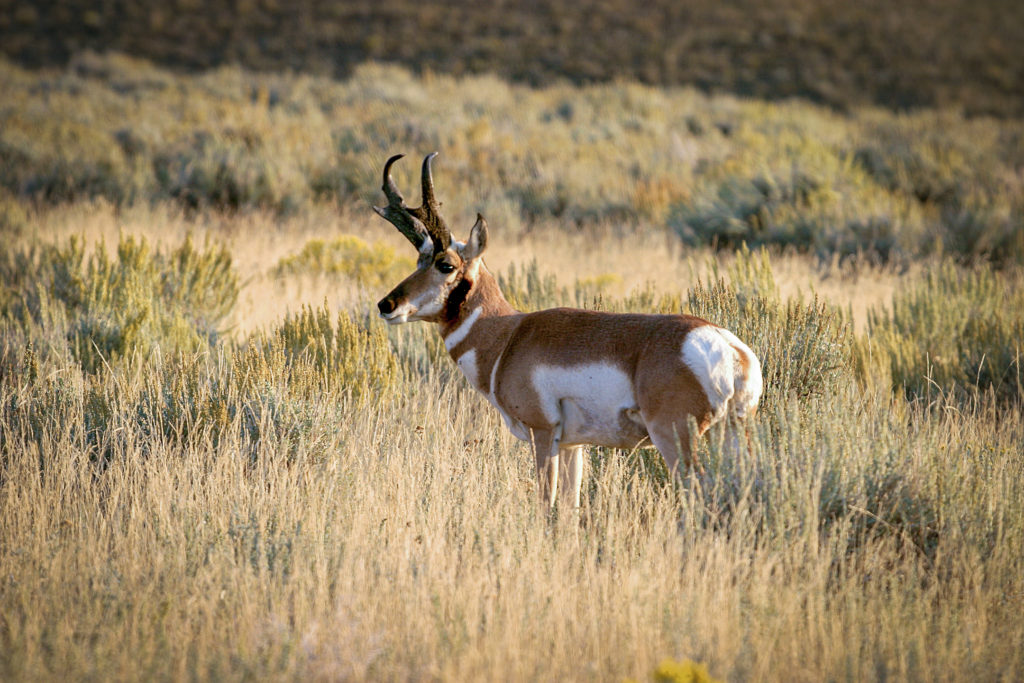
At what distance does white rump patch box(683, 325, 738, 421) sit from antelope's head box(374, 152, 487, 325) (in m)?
1.28

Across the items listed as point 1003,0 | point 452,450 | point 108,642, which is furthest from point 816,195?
point 1003,0

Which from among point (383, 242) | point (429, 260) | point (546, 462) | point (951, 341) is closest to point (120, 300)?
point (383, 242)

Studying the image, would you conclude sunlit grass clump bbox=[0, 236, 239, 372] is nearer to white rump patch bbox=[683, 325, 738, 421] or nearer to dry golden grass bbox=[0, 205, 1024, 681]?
dry golden grass bbox=[0, 205, 1024, 681]

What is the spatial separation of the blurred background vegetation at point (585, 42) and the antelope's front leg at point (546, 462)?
34.6 m

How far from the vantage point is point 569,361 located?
4.25 metres

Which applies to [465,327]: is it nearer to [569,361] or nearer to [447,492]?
[569,361]

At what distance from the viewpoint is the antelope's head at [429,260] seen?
185 inches

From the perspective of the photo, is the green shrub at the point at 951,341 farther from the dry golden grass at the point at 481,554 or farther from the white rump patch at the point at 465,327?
the white rump patch at the point at 465,327

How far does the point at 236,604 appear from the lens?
3758 mm

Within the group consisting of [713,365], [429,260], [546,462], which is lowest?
[546,462]

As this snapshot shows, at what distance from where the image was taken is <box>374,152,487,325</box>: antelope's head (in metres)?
4.70

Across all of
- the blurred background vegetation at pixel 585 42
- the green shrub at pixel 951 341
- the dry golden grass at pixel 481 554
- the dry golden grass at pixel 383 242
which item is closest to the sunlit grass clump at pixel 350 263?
Answer: the dry golden grass at pixel 383 242

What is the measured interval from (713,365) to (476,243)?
1.43m

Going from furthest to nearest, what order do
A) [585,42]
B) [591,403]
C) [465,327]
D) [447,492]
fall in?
[585,42] < [447,492] < [465,327] < [591,403]
